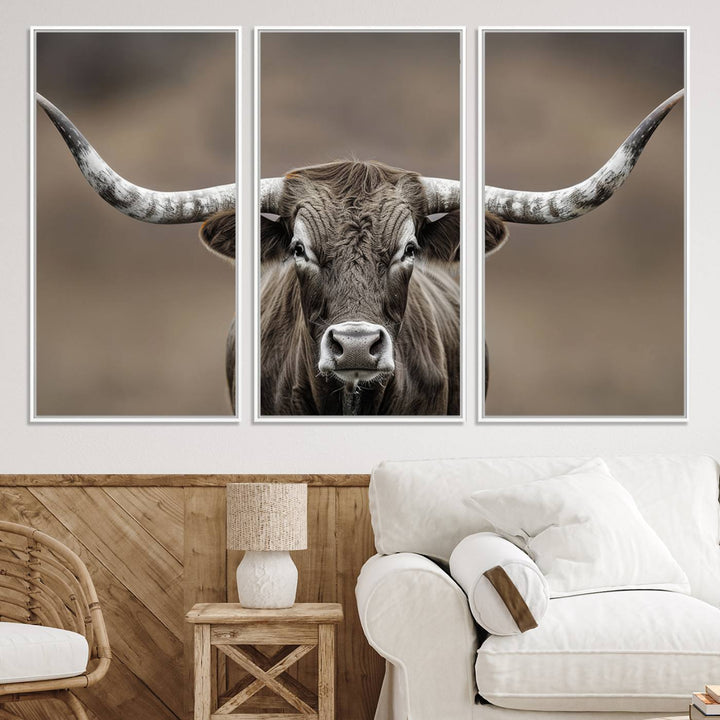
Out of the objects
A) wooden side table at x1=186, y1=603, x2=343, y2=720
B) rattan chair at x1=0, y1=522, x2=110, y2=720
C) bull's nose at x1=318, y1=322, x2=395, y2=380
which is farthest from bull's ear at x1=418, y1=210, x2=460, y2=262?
rattan chair at x1=0, y1=522, x2=110, y2=720

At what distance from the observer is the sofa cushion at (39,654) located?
7.70 ft

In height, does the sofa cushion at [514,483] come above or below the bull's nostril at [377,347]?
below

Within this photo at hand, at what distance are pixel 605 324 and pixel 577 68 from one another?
90cm

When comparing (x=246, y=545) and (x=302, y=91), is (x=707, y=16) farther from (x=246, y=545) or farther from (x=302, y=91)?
(x=246, y=545)

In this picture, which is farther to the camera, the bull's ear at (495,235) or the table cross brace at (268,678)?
the bull's ear at (495,235)

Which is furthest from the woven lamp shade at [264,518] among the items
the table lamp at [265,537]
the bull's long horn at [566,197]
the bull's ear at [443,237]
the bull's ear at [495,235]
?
the bull's long horn at [566,197]

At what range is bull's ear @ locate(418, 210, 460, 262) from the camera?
3230 millimetres

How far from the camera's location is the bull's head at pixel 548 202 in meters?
3.23

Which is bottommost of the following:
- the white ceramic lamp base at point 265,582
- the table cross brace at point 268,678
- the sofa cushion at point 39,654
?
the table cross brace at point 268,678

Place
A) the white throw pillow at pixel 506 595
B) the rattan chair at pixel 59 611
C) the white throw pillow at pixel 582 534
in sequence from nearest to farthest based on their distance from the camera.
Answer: the white throw pillow at pixel 506 595 → the rattan chair at pixel 59 611 → the white throw pillow at pixel 582 534

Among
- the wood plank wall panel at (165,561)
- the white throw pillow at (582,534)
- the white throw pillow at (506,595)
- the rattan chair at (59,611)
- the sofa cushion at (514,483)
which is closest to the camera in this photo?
the white throw pillow at (506,595)

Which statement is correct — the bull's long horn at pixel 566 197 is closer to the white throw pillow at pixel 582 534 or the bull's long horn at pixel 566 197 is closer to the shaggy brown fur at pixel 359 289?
the shaggy brown fur at pixel 359 289

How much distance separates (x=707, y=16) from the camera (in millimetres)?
3275

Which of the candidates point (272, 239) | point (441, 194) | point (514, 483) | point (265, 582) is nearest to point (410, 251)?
point (441, 194)
